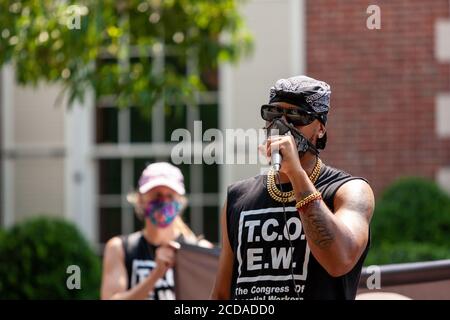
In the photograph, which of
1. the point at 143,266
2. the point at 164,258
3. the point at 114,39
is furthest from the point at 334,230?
the point at 114,39

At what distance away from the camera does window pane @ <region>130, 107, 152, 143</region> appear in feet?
36.8

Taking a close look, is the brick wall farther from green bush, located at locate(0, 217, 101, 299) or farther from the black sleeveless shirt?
the black sleeveless shirt

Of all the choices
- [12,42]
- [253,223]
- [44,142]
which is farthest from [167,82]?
[253,223]

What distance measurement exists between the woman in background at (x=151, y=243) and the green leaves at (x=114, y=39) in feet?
6.00

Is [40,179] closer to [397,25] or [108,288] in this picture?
[397,25]

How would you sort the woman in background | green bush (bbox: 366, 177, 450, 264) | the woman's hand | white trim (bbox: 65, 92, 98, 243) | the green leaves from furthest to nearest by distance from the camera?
white trim (bbox: 65, 92, 98, 243) < green bush (bbox: 366, 177, 450, 264) < the green leaves < the woman in background < the woman's hand

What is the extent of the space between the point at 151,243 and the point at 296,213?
7.55 ft

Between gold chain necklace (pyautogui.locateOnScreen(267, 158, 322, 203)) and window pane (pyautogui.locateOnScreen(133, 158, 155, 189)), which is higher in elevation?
gold chain necklace (pyautogui.locateOnScreen(267, 158, 322, 203))

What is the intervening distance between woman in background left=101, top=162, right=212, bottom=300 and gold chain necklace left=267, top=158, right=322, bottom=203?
194cm

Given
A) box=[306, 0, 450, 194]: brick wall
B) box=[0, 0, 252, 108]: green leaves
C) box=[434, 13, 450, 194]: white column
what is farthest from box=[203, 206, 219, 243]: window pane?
box=[0, 0, 252, 108]: green leaves

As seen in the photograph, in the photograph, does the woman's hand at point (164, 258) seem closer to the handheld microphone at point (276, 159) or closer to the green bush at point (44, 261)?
the handheld microphone at point (276, 159)
